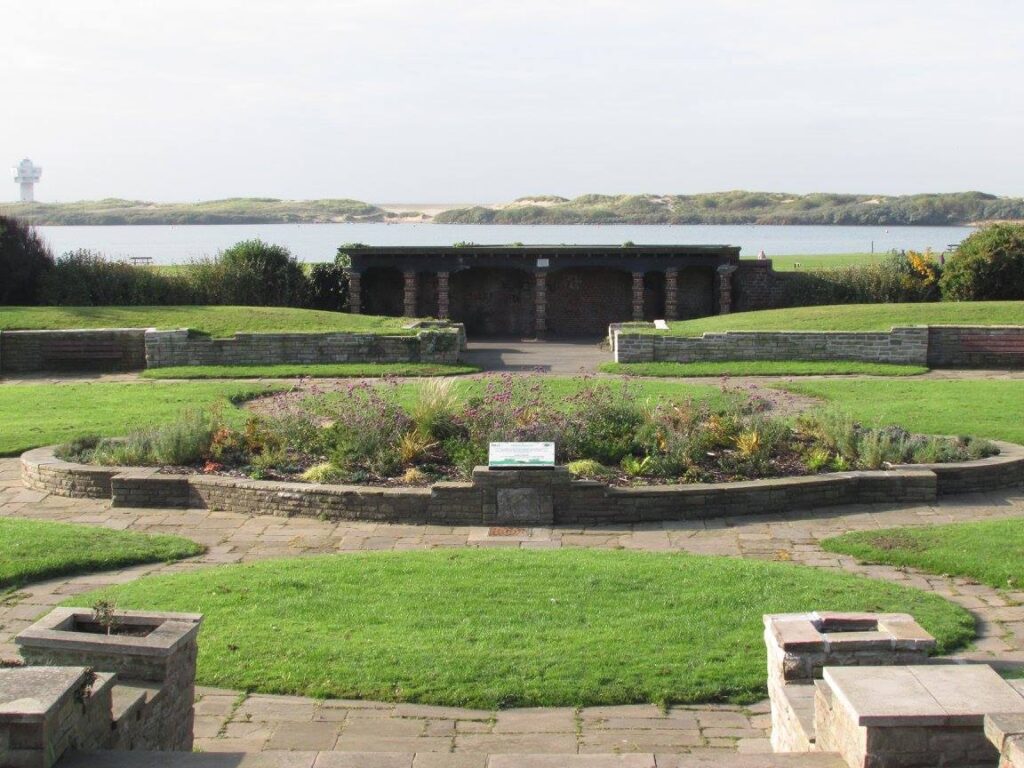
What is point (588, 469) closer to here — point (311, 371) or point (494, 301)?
point (311, 371)

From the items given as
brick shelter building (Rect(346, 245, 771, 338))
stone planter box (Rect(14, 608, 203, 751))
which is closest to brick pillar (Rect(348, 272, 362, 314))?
brick shelter building (Rect(346, 245, 771, 338))

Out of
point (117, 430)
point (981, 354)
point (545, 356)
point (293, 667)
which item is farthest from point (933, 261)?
point (293, 667)

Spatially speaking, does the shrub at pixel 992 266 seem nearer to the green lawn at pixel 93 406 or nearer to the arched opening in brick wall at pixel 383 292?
the arched opening in brick wall at pixel 383 292

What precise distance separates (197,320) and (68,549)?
16.9 meters

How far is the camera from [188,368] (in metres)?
22.9

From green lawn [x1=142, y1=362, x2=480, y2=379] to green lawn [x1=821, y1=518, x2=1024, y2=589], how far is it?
488 inches

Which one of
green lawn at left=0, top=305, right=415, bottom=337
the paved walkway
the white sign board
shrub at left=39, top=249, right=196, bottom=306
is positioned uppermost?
shrub at left=39, top=249, right=196, bottom=306

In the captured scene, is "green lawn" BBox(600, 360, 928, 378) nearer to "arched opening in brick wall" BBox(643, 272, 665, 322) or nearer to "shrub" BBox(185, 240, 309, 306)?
"arched opening in brick wall" BBox(643, 272, 665, 322)

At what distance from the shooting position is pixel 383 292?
3525 cm

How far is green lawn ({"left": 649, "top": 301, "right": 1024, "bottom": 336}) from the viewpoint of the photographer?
25453 millimetres

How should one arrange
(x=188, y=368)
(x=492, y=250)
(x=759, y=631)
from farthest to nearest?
(x=492, y=250) < (x=188, y=368) < (x=759, y=631)

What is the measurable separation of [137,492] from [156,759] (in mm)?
7408

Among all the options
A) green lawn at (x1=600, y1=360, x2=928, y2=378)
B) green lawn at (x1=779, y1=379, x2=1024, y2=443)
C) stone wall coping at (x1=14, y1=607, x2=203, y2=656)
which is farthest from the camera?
green lawn at (x1=600, y1=360, x2=928, y2=378)

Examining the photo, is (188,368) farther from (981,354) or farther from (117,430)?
(981,354)
